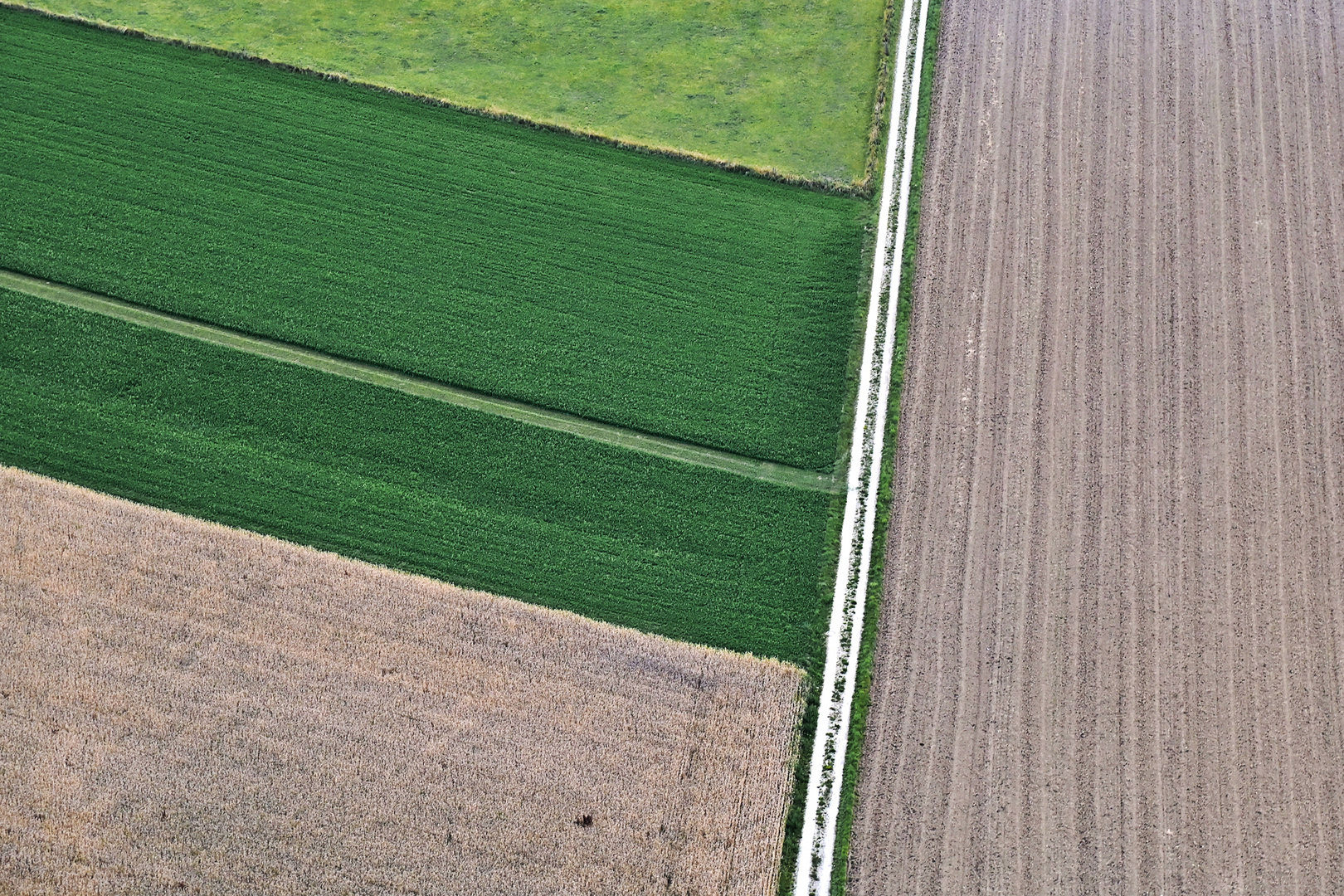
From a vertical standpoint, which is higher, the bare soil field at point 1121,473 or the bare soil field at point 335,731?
the bare soil field at point 1121,473

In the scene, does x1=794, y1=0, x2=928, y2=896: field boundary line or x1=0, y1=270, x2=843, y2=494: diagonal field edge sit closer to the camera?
x1=794, y1=0, x2=928, y2=896: field boundary line

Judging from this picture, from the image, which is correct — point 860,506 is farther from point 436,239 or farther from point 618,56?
point 618,56

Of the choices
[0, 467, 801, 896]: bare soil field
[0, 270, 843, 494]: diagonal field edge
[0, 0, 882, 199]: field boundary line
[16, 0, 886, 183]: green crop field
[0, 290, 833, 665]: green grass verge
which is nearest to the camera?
A: [0, 467, 801, 896]: bare soil field

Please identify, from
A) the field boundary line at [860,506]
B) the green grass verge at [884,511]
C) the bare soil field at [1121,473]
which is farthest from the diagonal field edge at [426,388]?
the bare soil field at [1121,473]

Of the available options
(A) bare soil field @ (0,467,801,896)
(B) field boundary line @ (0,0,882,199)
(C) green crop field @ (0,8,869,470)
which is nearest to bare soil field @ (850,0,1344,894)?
(B) field boundary line @ (0,0,882,199)

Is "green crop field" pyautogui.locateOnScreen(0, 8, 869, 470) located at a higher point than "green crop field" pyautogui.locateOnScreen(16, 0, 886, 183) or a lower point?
lower

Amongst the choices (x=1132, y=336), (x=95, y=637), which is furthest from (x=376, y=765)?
(x=1132, y=336)

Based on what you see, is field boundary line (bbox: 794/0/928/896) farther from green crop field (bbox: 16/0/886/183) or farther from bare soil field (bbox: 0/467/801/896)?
green crop field (bbox: 16/0/886/183)

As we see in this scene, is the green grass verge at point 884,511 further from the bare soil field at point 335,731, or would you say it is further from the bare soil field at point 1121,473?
the bare soil field at point 335,731
